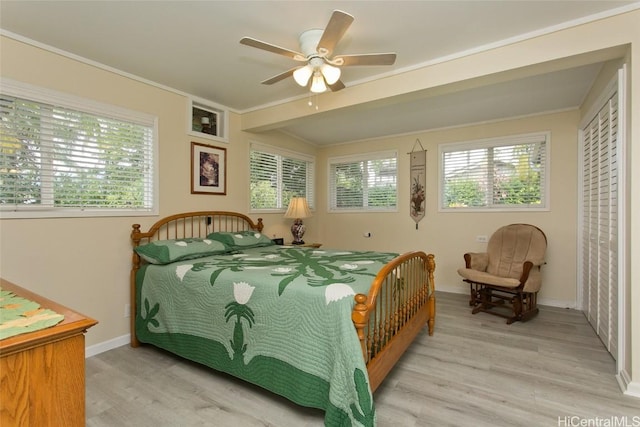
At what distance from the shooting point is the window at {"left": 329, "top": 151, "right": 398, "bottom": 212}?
505 centimetres

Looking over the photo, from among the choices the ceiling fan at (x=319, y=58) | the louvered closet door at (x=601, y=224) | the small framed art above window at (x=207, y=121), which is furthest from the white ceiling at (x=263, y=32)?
the louvered closet door at (x=601, y=224)

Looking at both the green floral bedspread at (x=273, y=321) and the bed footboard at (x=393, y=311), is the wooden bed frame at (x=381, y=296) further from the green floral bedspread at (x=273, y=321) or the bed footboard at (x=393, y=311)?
the green floral bedspread at (x=273, y=321)

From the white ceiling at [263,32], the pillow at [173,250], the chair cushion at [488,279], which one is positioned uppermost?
the white ceiling at [263,32]

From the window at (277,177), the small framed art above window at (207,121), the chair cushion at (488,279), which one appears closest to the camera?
the chair cushion at (488,279)

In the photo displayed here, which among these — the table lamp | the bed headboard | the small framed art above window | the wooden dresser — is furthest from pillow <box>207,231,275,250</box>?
the wooden dresser

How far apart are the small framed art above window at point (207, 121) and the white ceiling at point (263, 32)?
33cm

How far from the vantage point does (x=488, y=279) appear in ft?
11.3

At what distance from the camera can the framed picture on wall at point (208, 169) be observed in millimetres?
3500

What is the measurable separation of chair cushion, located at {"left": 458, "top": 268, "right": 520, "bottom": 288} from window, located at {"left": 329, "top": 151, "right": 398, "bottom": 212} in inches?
65.6

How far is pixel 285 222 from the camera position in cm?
489

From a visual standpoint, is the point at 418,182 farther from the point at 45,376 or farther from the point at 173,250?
the point at 45,376

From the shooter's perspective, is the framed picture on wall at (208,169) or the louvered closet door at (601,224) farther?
the framed picture on wall at (208,169)

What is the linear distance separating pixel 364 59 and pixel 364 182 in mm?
3231

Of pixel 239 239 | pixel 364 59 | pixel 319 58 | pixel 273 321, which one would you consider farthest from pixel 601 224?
pixel 239 239
